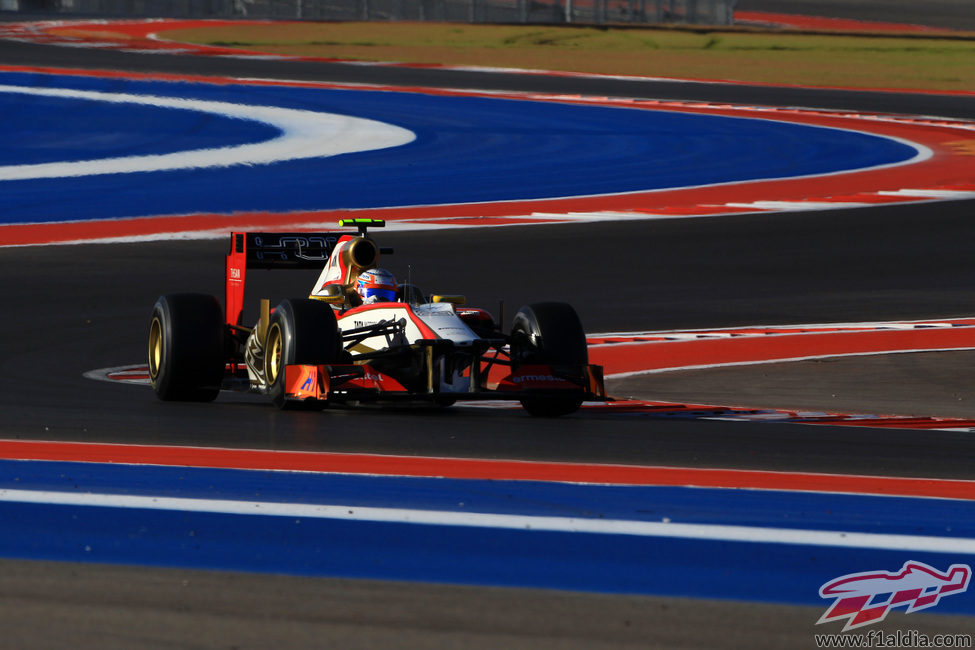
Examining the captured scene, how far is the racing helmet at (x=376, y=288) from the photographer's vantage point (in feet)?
33.5

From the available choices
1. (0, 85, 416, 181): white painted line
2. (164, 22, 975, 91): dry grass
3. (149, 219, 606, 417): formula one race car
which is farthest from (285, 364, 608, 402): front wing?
(164, 22, 975, 91): dry grass

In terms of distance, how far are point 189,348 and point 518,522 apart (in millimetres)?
4174

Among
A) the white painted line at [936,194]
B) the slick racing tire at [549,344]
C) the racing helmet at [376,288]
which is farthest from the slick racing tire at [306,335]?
the white painted line at [936,194]

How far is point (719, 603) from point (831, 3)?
58.2m

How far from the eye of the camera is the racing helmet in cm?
1021

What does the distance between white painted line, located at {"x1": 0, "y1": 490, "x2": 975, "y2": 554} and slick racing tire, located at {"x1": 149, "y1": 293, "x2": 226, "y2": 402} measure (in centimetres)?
321

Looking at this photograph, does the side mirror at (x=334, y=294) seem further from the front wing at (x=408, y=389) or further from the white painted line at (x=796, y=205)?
the white painted line at (x=796, y=205)

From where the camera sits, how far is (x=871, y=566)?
587 cm

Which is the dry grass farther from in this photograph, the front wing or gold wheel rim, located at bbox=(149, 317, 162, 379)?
the front wing

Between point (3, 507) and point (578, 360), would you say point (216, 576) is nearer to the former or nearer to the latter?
point (3, 507)

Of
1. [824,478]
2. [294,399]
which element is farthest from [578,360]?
[824,478]

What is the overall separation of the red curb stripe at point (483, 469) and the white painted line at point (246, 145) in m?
15.3

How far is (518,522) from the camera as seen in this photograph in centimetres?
654

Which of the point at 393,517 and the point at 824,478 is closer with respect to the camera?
the point at 393,517
